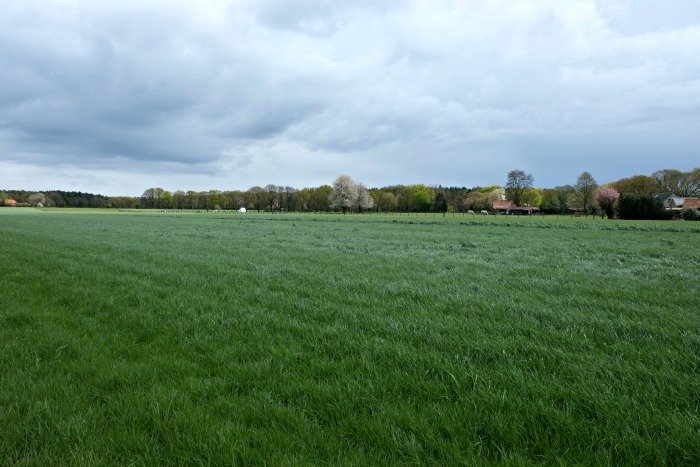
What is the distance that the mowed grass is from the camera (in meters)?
3.36

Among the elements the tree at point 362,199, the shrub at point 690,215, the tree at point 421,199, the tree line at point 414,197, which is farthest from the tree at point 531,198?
the shrub at point 690,215

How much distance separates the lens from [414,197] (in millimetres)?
166125

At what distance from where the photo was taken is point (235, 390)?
4.36 metres

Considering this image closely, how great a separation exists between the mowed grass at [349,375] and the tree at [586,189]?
133 meters

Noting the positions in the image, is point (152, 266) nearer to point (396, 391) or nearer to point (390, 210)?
point (396, 391)

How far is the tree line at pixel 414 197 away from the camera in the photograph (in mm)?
127812

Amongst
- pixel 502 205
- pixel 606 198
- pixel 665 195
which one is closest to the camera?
pixel 606 198

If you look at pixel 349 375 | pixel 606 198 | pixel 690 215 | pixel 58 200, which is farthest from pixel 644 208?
pixel 58 200

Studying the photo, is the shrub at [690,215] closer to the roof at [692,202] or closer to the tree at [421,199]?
the roof at [692,202]

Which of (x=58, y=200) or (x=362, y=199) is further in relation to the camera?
(x=58, y=200)

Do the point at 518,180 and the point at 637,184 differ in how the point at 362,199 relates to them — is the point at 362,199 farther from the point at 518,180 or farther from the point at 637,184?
the point at 637,184

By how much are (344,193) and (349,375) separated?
133 metres

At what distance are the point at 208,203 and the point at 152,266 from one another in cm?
19229

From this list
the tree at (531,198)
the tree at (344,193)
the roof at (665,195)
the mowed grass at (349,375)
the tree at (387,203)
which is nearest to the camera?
the mowed grass at (349,375)
